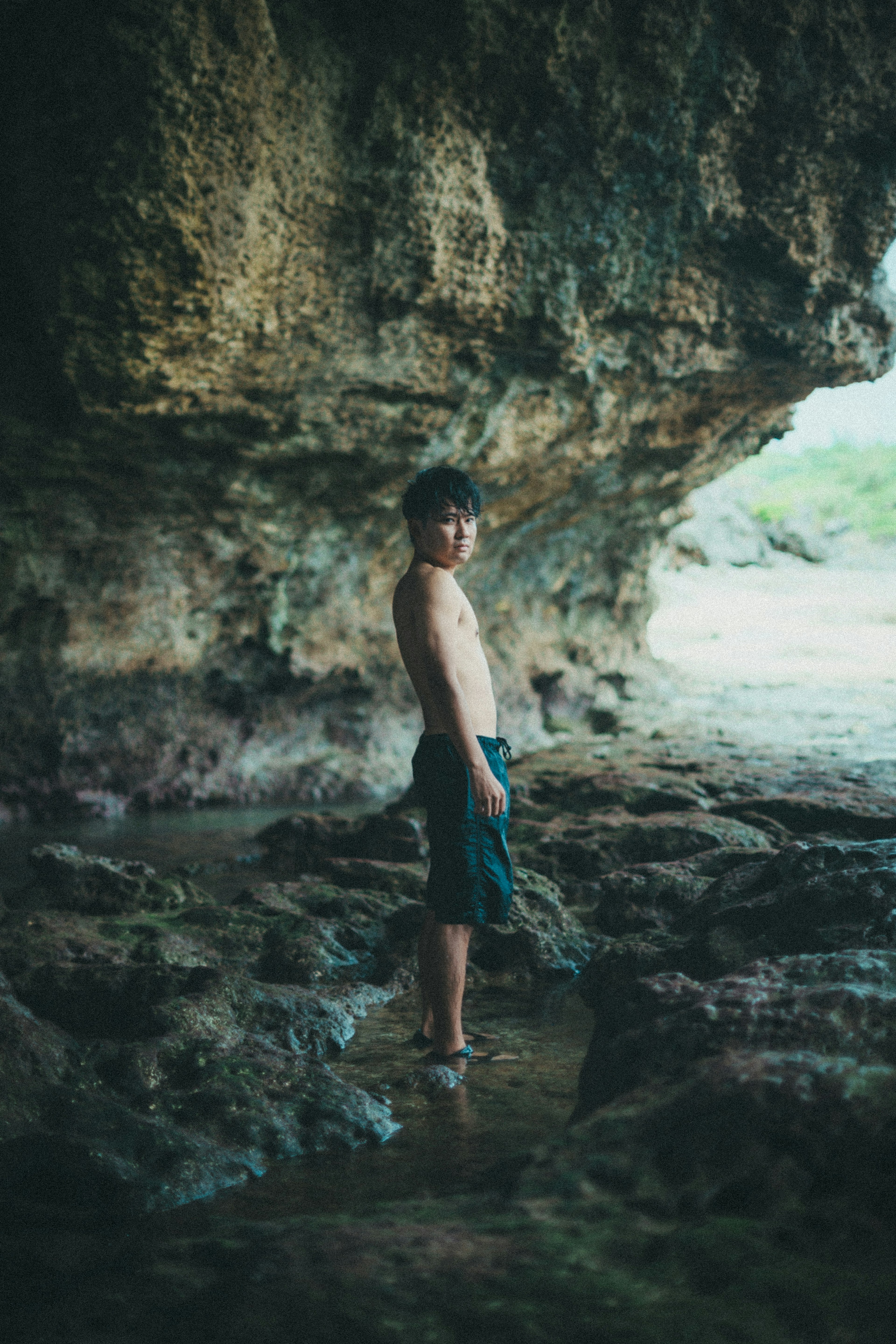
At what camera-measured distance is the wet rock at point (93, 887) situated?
432cm

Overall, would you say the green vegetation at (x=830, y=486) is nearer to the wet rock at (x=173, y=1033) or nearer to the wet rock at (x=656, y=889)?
the wet rock at (x=656, y=889)

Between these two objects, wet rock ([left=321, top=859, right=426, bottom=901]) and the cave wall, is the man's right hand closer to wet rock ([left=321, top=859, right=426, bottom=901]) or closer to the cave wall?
wet rock ([left=321, top=859, right=426, bottom=901])

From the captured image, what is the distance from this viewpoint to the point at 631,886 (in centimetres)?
412

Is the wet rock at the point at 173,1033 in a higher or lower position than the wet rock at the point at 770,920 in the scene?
lower

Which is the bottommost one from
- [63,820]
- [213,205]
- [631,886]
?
[63,820]

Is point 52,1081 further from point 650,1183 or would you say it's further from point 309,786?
point 309,786

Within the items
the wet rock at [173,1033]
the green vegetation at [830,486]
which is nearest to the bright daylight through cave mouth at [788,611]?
the green vegetation at [830,486]

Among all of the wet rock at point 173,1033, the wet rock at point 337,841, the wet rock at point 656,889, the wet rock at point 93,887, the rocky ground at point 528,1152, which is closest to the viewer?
the rocky ground at point 528,1152

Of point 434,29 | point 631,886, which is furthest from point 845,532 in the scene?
point 631,886

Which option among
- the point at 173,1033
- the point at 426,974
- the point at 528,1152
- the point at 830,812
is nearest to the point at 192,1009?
the point at 173,1033

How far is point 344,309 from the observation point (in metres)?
7.33

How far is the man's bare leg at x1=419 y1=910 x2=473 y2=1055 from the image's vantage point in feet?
9.30

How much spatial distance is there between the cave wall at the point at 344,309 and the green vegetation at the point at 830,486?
660 inches

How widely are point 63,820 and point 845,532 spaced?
2205 cm
